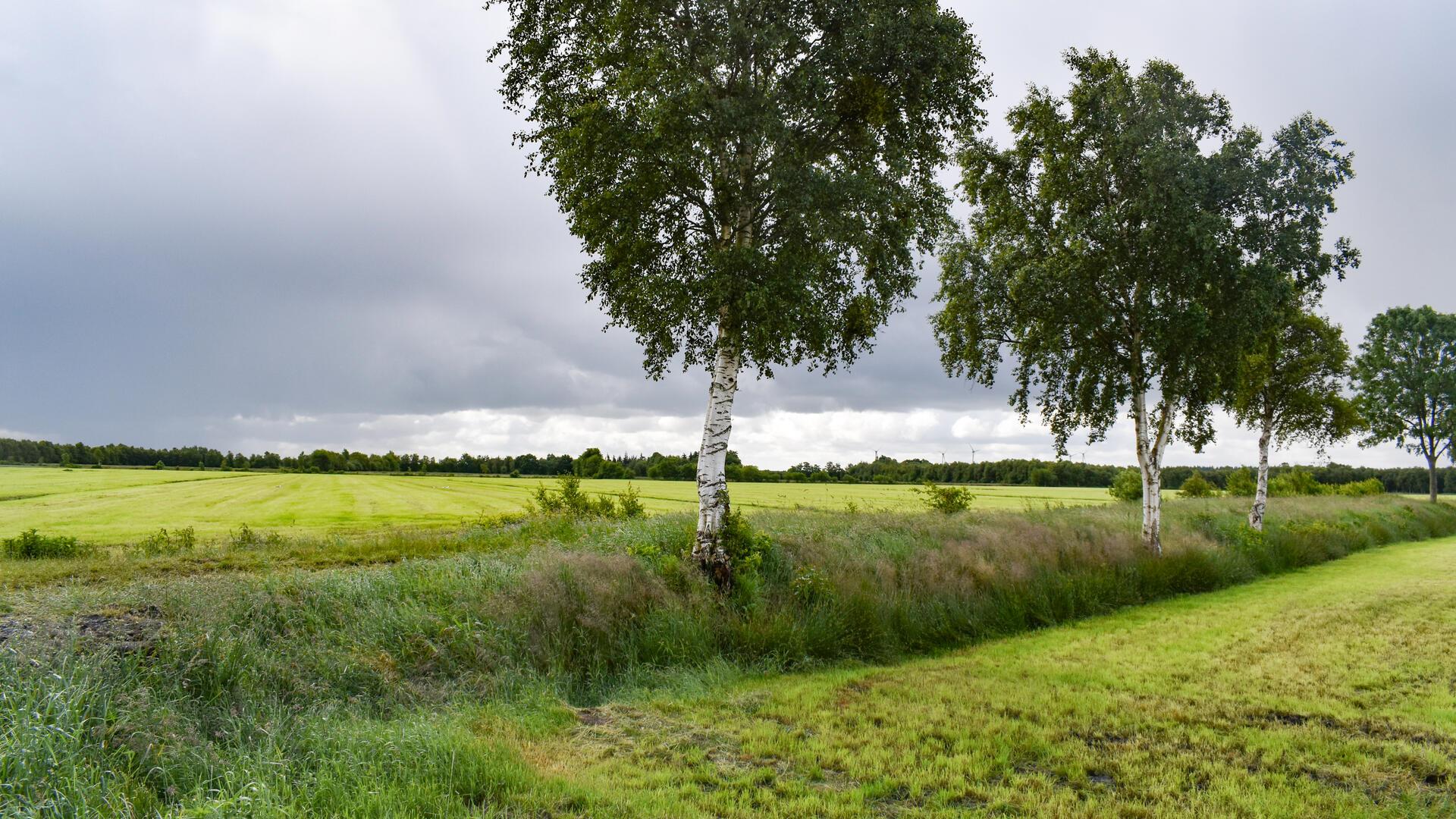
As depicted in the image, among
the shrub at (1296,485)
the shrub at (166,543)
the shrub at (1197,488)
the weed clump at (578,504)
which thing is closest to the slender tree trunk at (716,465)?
the weed clump at (578,504)

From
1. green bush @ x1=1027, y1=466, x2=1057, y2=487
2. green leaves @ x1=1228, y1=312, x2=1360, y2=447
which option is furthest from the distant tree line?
green leaves @ x1=1228, y1=312, x2=1360, y2=447

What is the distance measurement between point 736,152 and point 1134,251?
13.1 meters

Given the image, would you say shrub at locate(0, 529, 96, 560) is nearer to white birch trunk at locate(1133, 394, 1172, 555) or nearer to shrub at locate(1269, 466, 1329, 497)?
white birch trunk at locate(1133, 394, 1172, 555)

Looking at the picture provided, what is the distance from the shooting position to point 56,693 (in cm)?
487

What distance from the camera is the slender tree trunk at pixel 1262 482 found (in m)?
24.4

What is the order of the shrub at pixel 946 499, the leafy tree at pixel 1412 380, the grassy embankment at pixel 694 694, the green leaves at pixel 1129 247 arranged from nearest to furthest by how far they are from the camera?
the grassy embankment at pixel 694 694
the green leaves at pixel 1129 247
the shrub at pixel 946 499
the leafy tree at pixel 1412 380

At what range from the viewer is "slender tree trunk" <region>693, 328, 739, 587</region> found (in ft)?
36.2

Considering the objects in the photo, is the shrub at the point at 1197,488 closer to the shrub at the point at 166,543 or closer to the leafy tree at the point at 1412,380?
the leafy tree at the point at 1412,380

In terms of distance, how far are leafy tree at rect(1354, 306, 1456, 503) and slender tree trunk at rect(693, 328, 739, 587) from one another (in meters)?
56.7

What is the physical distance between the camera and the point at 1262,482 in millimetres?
24828

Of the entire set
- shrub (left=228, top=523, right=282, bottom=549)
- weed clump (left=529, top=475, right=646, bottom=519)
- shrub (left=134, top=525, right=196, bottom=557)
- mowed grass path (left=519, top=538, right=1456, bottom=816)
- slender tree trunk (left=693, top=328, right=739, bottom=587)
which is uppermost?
slender tree trunk (left=693, top=328, right=739, bottom=587)

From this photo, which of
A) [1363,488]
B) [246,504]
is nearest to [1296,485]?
[1363,488]

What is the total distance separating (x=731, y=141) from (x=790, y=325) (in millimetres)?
3879

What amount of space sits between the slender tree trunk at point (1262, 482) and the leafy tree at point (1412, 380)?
29.8 metres
